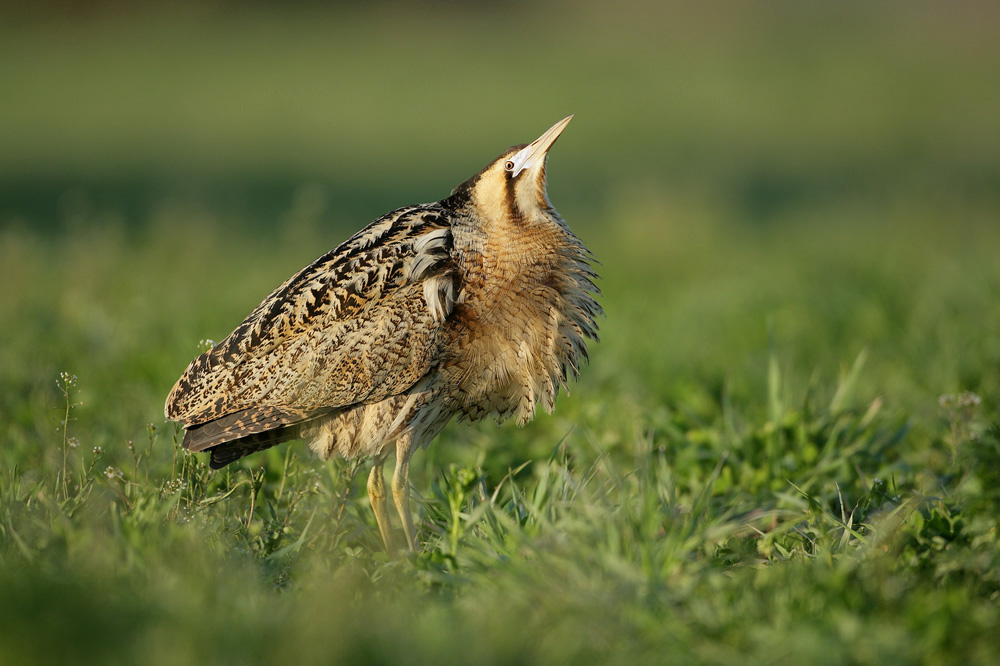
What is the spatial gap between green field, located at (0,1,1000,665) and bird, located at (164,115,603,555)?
0.67ft

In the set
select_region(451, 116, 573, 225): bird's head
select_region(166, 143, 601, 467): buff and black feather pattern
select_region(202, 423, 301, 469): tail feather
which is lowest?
select_region(202, 423, 301, 469): tail feather

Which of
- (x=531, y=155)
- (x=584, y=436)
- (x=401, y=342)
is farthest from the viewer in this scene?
(x=584, y=436)

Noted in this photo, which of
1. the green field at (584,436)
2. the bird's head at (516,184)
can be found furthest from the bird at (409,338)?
the green field at (584,436)

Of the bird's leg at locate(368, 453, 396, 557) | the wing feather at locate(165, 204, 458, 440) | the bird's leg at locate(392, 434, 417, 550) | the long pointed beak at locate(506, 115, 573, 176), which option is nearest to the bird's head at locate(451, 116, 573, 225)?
the long pointed beak at locate(506, 115, 573, 176)

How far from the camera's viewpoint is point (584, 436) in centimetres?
486

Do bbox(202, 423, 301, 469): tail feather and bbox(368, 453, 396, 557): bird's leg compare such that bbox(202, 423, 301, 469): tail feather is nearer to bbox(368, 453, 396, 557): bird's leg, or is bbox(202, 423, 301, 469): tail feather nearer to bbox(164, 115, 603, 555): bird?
bbox(164, 115, 603, 555): bird

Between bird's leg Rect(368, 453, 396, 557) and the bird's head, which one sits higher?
the bird's head

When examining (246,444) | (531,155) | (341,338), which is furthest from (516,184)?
(246,444)

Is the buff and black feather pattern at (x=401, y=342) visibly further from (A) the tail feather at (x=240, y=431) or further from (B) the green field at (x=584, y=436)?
(B) the green field at (x=584, y=436)

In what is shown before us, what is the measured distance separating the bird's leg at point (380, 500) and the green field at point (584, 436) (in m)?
0.13

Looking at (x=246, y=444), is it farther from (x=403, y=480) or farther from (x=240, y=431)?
(x=403, y=480)

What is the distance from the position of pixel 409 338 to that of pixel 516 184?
0.69 metres

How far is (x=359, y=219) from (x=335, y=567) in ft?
25.7

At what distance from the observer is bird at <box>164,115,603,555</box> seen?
3676 millimetres
